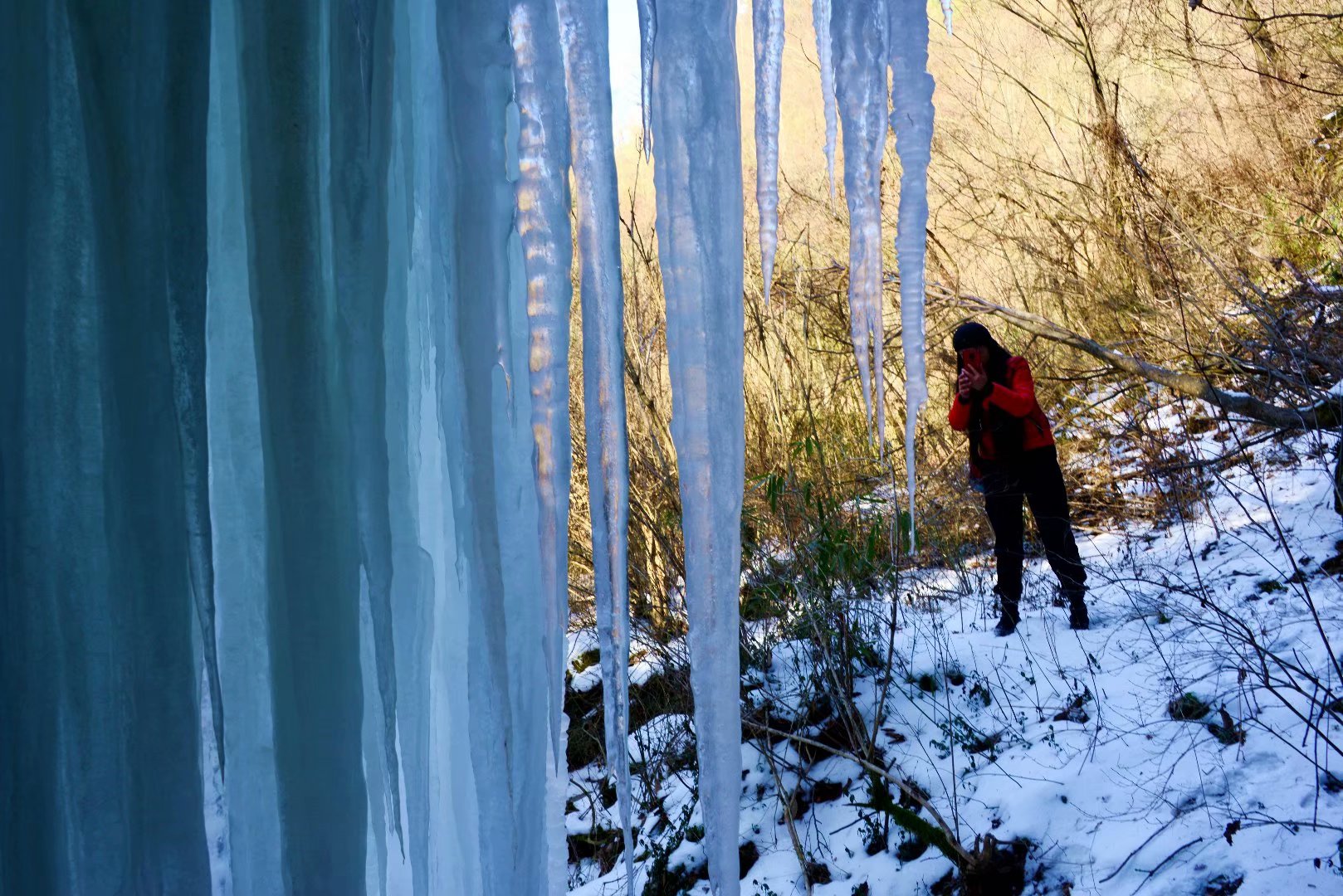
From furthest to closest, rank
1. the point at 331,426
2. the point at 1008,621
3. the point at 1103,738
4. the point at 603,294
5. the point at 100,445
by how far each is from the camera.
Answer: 1. the point at 1008,621
2. the point at 1103,738
3. the point at 603,294
4. the point at 331,426
5. the point at 100,445

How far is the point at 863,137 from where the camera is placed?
4.23 ft

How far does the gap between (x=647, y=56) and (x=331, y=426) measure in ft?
1.70

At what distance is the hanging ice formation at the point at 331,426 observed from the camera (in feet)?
2.68

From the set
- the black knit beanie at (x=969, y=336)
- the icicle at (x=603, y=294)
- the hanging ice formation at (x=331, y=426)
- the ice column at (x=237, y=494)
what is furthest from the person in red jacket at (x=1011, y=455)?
the ice column at (x=237, y=494)

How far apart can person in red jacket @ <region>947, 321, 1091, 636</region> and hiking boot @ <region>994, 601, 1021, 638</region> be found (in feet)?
0.06

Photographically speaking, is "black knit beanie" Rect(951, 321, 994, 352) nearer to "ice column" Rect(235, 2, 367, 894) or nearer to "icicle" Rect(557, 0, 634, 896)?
"icicle" Rect(557, 0, 634, 896)

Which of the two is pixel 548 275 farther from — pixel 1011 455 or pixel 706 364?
pixel 1011 455

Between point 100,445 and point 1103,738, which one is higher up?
point 100,445

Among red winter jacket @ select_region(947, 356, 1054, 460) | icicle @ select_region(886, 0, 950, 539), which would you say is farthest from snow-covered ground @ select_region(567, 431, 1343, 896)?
icicle @ select_region(886, 0, 950, 539)

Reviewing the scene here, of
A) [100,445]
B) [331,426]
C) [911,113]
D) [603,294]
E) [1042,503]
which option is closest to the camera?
[100,445]

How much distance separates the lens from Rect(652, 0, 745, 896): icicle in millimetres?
1094

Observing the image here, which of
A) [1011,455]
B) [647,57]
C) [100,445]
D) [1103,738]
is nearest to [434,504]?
[100,445]

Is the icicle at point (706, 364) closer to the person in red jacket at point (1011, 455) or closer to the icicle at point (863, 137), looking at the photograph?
the icicle at point (863, 137)

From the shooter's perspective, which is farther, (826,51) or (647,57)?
(826,51)
